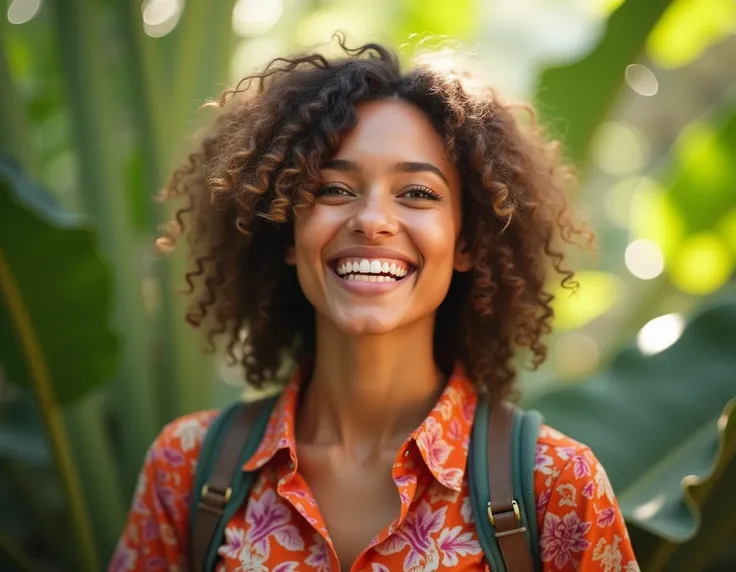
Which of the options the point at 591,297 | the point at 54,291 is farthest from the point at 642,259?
the point at 54,291

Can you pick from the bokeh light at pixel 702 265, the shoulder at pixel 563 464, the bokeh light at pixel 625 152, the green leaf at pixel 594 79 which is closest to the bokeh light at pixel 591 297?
the bokeh light at pixel 702 265

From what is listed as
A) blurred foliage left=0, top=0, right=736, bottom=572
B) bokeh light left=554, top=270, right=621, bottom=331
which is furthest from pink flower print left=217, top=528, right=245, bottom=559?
bokeh light left=554, top=270, right=621, bottom=331

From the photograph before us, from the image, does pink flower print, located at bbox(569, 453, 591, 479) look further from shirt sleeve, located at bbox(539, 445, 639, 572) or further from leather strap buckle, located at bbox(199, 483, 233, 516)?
leather strap buckle, located at bbox(199, 483, 233, 516)

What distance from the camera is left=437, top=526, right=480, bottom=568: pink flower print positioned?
137 centimetres

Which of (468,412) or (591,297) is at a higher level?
(591,297)

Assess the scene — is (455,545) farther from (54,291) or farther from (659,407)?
(54,291)

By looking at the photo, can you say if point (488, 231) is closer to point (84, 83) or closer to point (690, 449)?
point (690, 449)

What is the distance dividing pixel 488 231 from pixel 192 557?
2.38 feet

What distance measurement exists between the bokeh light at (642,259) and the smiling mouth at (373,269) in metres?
2.51

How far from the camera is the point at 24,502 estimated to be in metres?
2.57

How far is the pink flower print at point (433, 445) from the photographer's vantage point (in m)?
1.43

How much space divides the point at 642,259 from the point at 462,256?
257 cm

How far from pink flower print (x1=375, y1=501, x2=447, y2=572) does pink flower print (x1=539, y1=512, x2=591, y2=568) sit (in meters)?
0.15

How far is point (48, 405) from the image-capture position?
2.09m
